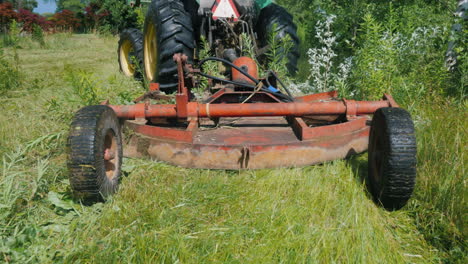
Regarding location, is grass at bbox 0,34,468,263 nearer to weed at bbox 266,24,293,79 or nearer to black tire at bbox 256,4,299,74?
weed at bbox 266,24,293,79

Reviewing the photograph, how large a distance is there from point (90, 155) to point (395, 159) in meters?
1.78

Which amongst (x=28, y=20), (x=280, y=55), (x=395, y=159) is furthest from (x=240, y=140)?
(x=28, y=20)

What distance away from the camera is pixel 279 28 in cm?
489

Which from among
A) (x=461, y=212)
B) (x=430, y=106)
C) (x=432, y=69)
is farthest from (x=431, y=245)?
(x=432, y=69)

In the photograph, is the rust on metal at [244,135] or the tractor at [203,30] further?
the tractor at [203,30]

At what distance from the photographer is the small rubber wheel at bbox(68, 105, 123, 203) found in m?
2.09

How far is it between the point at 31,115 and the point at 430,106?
4285mm

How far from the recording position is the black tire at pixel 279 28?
16.0ft

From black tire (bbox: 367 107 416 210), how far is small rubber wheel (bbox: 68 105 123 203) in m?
1.70

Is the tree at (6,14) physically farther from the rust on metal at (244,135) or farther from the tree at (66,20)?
the rust on metal at (244,135)

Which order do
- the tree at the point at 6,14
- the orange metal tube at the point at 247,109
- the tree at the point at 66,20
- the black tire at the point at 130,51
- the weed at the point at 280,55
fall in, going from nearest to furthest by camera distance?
the orange metal tube at the point at 247,109
the weed at the point at 280,55
the black tire at the point at 130,51
the tree at the point at 6,14
the tree at the point at 66,20

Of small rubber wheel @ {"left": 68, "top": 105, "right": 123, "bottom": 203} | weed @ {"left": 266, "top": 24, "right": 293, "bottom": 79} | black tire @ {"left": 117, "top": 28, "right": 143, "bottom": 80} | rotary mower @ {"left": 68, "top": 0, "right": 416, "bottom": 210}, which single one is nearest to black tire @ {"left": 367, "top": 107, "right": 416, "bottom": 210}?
rotary mower @ {"left": 68, "top": 0, "right": 416, "bottom": 210}

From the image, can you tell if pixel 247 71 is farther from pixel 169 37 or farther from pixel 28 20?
pixel 28 20

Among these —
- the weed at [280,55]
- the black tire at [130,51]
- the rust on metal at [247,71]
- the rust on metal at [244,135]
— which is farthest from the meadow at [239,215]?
the black tire at [130,51]
